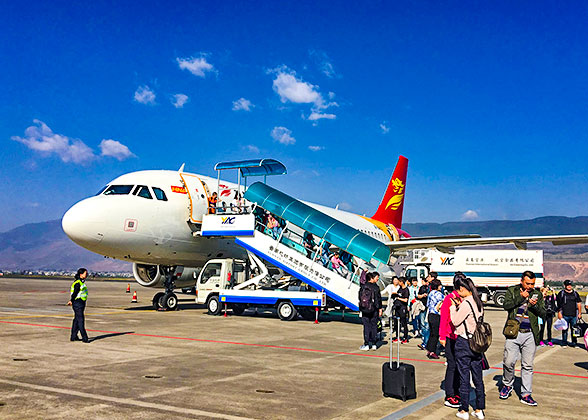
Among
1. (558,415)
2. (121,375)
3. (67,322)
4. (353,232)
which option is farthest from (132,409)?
(353,232)

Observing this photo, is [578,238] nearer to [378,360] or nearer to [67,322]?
[378,360]

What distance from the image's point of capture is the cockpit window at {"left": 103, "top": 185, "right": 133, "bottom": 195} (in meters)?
18.1

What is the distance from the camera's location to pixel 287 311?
58.8ft

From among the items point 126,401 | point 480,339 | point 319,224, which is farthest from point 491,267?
point 126,401

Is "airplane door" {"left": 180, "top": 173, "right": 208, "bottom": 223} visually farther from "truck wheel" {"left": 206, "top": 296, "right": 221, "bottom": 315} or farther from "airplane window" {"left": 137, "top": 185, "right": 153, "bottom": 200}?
"truck wheel" {"left": 206, "top": 296, "right": 221, "bottom": 315}

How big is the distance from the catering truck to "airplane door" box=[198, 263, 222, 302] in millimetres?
14954

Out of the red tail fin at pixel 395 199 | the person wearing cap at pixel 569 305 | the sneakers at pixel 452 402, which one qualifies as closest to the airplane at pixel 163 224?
the person wearing cap at pixel 569 305

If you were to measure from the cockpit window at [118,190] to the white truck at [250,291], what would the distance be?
160 inches

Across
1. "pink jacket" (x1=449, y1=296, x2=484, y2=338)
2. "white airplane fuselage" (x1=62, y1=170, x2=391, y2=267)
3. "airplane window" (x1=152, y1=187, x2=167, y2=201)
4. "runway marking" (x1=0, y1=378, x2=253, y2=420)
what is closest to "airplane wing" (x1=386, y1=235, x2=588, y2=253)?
"white airplane fuselage" (x1=62, y1=170, x2=391, y2=267)

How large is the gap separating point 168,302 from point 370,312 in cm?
1101

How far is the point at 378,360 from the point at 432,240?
533 inches

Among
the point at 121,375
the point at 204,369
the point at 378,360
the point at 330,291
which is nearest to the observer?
the point at 121,375

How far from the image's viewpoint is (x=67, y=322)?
15.7 meters

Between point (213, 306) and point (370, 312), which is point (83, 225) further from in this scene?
point (370, 312)
